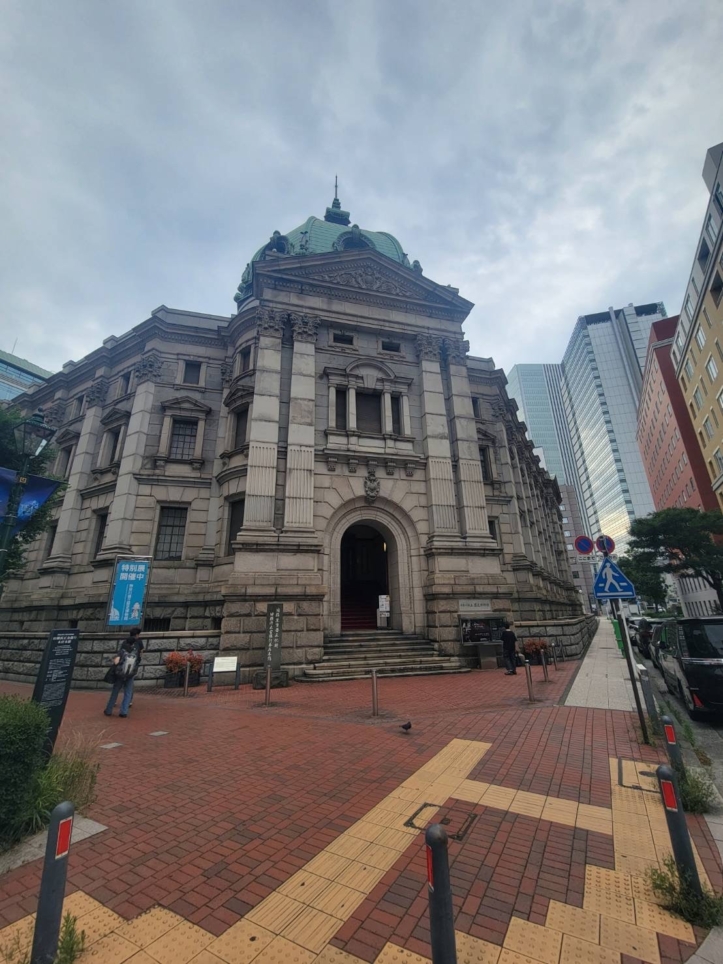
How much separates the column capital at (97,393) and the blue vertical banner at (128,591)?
598 inches

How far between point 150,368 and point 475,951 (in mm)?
25210

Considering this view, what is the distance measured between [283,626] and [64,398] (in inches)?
961

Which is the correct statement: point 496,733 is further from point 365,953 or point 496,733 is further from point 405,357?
point 405,357

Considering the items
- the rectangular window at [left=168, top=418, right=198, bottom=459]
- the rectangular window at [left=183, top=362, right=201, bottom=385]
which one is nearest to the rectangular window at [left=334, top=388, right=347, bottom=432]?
the rectangular window at [left=168, top=418, right=198, bottom=459]

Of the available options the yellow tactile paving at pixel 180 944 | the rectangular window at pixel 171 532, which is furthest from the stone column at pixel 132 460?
the yellow tactile paving at pixel 180 944

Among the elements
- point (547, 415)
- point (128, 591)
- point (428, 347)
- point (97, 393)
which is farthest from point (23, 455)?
point (547, 415)

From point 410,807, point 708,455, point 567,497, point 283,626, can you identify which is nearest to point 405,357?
point 283,626

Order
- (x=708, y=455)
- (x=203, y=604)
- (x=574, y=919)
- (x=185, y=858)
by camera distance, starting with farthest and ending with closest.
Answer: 1. (x=708, y=455)
2. (x=203, y=604)
3. (x=185, y=858)
4. (x=574, y=919)

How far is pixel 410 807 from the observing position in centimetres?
512

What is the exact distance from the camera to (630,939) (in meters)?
3.01

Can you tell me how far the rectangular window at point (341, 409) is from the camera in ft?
66.5

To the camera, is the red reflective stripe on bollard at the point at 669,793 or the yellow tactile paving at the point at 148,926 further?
the red reflective stripe on bollard at the point at 669,793

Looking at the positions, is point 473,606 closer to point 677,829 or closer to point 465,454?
point 465,454

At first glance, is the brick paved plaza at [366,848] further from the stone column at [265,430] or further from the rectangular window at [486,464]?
the rectangular window at [486,464]
